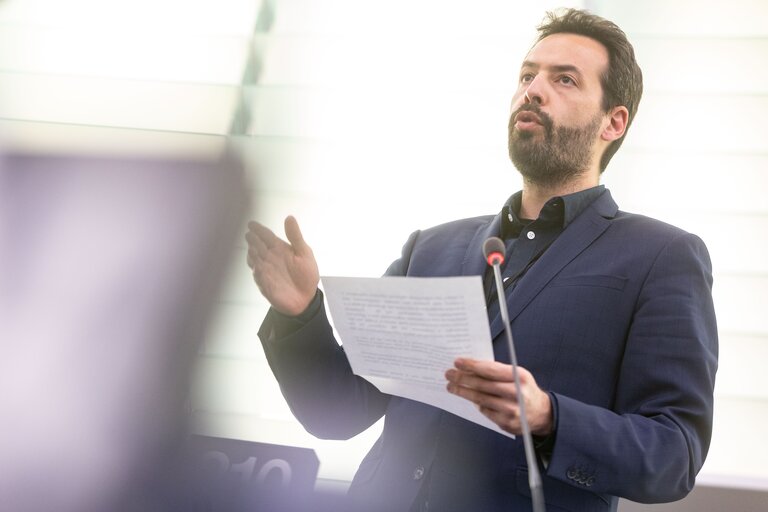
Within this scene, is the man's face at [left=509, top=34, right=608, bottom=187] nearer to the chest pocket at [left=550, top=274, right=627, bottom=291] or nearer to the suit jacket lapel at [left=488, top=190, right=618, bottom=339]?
the suit jacket lapel at [left=488, top=190, right=618, bottom=339]

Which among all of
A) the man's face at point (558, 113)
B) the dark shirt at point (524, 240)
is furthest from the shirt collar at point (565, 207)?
the man's face at point (558, 113)

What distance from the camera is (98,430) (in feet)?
5.61

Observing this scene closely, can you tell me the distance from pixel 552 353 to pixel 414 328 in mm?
369

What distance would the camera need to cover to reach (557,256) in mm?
1311

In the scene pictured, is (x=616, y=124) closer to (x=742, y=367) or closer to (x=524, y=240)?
(x=524, y=240)

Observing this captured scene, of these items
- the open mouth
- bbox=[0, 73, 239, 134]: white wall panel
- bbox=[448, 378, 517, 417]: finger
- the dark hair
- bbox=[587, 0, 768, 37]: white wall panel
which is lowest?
bbox=[448, 378, 517, 417]: finger

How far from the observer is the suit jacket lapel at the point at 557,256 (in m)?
1.27

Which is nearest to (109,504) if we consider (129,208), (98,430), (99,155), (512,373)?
(98,430)

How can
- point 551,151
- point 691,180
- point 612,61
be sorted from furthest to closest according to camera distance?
point 691,180 < point 612,61 < point 551,151

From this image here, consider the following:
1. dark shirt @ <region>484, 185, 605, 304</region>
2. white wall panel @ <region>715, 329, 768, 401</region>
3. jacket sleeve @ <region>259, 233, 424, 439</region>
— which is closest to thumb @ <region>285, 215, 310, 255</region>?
jacket sleeve @ <region>259, 233, 424, 439</region>

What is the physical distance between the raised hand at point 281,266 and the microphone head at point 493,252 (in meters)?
0.38

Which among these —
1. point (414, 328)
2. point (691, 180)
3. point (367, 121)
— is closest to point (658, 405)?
point (414, 328)

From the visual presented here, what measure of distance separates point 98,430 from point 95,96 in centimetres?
94

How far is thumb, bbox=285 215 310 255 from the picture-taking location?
4.17 ft
